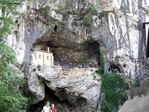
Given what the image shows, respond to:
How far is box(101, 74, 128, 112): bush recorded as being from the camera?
947 inches

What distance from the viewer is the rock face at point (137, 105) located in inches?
332

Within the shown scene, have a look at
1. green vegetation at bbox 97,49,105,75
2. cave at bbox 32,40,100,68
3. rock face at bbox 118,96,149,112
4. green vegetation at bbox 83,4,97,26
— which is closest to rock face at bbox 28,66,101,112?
green vegetation at bbox 97,49,105,75

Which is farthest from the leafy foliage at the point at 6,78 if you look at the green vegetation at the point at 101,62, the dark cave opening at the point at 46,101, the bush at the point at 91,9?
the bush at the point at 91,9

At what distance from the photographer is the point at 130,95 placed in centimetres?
925

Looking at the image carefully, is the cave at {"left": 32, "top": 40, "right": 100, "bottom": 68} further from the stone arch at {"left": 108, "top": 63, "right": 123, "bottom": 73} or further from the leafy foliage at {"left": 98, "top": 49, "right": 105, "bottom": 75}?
the stone arch at {"left": 108, "top": 63, "right": 123, "bottom": 73}

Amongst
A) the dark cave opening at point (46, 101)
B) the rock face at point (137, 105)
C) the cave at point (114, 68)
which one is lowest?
the dark cave opening at point (46, 101)

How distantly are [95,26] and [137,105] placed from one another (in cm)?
1840

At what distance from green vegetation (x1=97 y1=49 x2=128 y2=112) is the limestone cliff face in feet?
4.05

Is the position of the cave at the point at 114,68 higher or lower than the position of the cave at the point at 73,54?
lower

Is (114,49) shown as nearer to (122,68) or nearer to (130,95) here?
(122,68)

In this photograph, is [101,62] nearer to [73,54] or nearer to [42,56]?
[73,54]

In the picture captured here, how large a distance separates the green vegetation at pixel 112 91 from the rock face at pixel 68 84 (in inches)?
15.2

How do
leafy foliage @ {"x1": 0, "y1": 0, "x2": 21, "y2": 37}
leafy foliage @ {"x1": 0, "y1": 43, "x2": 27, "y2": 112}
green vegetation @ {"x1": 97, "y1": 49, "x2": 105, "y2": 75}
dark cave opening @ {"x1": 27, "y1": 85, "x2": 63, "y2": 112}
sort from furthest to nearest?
1. green vegetation @ {"x1": 97, "y1": 49, "x2": 105, "y2": 75}
2. dark cave opening @ {"x1": 27, "y1": 85, "x2": 63, "y2": 112}
3. leafy foliage @ {"x1": 0, "y1": 43, "x2": 27, "y2": 112}
4. leafy foliage @ {"x1": 0, "y1": 0, "x2": 21, "y2": 37}

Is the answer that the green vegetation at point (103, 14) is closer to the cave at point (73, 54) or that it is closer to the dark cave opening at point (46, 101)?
the cave at point (73, 54)
